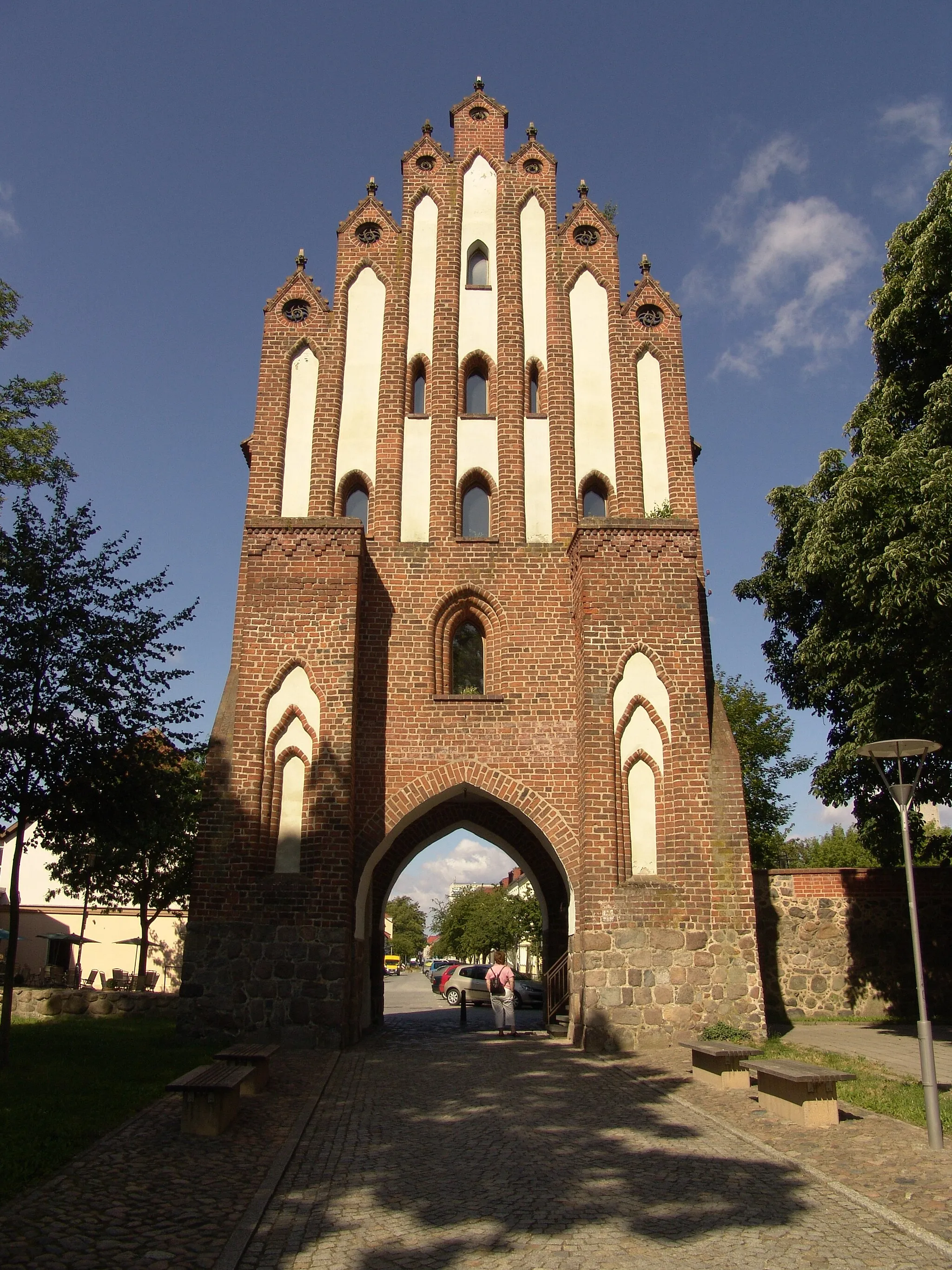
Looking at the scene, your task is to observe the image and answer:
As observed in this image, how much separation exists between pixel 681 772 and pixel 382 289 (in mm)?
10418

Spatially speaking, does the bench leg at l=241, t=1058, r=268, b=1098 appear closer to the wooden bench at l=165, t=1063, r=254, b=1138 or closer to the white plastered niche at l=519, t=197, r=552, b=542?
the wooden bench at l=165, t=1063, r=254, b=1138

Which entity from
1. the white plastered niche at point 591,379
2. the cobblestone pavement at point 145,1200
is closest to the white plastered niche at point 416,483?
the white plastered niche at point 591,379

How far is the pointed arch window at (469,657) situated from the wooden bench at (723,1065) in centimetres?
721

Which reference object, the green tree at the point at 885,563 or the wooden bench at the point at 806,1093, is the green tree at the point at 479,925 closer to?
the green tree at the point at 885,563

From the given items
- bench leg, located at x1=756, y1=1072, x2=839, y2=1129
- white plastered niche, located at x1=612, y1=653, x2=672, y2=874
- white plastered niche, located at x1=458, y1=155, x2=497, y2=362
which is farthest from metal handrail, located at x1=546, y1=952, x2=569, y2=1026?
white plastered niche, located at x1=458, y1=155, x2=497, y2=362

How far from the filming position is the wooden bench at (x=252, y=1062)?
9.88 m

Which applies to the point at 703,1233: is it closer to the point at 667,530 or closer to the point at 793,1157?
the point at 793,1157

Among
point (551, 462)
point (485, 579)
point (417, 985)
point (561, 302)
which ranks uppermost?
point (561, 302)

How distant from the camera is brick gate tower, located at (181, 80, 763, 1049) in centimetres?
1382

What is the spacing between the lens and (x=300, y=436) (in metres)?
17.0

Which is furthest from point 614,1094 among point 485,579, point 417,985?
point 417,985

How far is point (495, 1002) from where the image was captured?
1702 centimetres

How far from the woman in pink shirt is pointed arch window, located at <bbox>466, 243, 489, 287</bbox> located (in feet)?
40.8

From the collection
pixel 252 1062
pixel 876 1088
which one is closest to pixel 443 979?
pixel 252 1062
